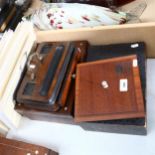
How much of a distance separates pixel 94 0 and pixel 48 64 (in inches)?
16.8

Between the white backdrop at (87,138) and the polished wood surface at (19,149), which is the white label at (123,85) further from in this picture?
the polished wood surface at (19,149)

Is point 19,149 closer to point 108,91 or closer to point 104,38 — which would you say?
point 108,91

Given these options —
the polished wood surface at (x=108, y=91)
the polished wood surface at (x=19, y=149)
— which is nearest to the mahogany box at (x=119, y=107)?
the polished wood surface at (x=108, y=91)

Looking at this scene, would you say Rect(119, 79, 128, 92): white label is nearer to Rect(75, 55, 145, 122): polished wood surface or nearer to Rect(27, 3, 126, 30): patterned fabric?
Rect(75, 55, 145, 122): polished wood surface

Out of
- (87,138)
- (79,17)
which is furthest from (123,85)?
(79,17)

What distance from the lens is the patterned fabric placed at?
3.49 feet

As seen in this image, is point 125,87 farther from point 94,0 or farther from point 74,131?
point 94,0

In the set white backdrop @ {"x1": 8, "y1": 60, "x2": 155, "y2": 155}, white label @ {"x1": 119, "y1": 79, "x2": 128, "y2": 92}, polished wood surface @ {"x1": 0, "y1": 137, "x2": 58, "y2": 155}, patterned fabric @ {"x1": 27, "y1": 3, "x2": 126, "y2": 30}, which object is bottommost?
white backdrop @ {"x1": 8, "y1": 60, "x2": 155, "y2": 155}

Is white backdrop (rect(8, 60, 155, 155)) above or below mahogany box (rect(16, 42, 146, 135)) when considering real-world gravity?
below

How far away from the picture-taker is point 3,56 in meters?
0.93

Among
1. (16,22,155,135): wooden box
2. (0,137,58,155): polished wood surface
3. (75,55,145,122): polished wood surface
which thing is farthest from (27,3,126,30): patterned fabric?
(0,137,58,155): polished wood surface

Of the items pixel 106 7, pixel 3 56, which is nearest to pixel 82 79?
pixel 3 56

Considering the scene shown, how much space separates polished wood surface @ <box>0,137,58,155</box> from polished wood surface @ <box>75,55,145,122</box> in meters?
0.15

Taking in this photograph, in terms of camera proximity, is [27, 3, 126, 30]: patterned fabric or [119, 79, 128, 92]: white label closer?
[119, 79, 128, 92]: white label
